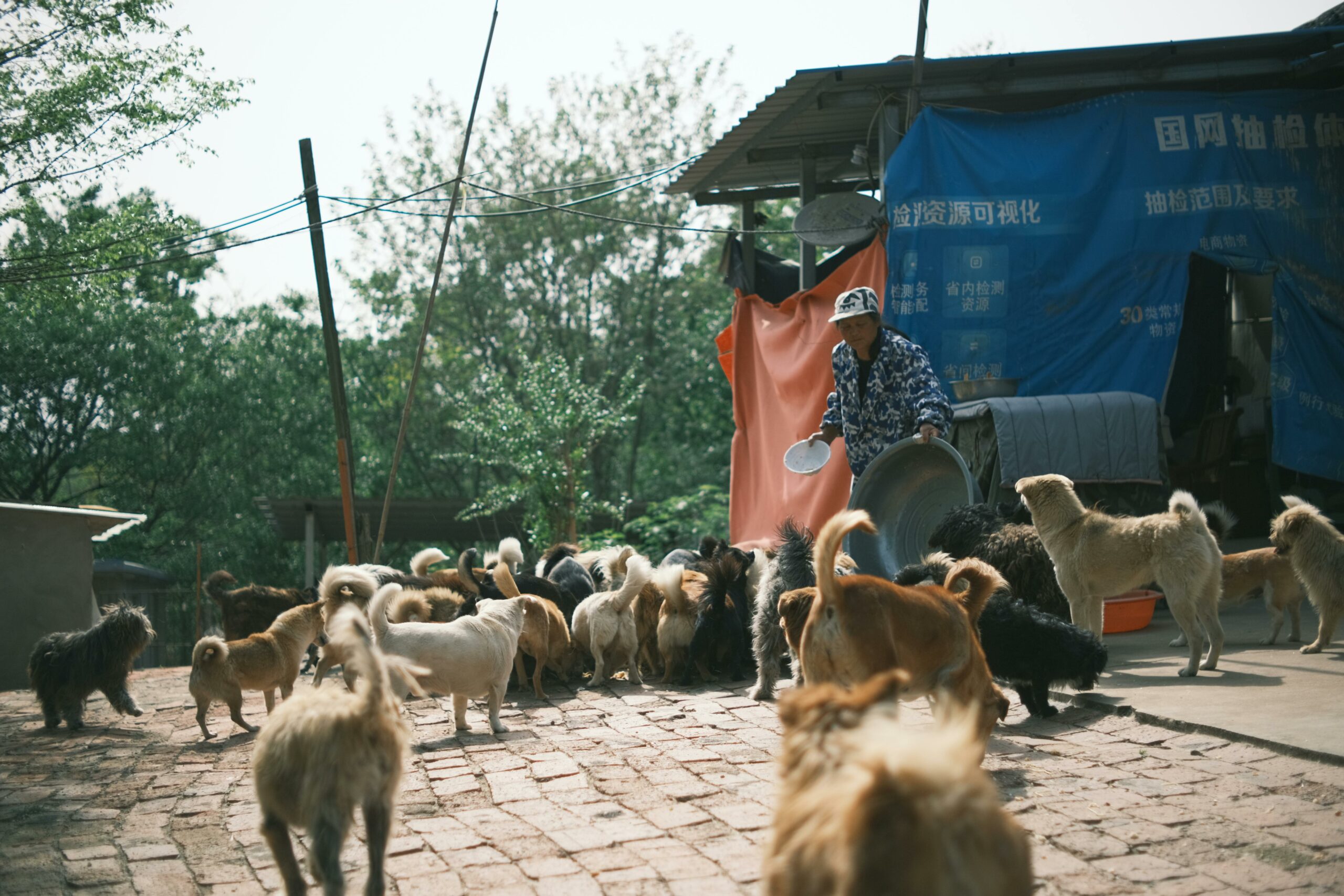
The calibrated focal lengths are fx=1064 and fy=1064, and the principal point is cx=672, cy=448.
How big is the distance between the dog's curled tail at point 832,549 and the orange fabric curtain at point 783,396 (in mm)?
6629

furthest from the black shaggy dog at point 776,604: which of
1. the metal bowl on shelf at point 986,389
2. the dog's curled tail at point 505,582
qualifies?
the metal bowl on shelf at point 986,389

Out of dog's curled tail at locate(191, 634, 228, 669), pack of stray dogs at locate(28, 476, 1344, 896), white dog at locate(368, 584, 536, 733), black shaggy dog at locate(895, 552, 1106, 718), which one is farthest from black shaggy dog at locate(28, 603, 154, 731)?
black shaggy dog at locate(895, 552, 1106, 718)

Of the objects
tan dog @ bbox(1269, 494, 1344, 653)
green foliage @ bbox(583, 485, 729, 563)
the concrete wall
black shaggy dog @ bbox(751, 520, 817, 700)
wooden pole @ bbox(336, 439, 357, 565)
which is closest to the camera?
tan dog @ bbox(1269, 494, 1344, 653)

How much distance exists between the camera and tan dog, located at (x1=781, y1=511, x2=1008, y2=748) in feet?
14.4

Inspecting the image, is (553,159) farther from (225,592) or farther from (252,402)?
(225,592)

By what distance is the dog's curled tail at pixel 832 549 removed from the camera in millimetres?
3764

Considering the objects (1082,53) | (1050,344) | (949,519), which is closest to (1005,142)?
(1082,53)

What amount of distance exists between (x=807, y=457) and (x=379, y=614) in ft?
12.6

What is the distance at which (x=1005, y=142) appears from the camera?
10109mm

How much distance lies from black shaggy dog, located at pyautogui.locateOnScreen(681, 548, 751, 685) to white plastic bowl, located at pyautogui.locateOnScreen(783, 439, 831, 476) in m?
0.98

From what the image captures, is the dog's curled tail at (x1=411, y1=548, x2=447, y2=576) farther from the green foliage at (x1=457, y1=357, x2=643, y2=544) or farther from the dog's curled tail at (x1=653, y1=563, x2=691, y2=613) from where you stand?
the green foliage at (x1=457, y1=357, x2=643, y2=544)

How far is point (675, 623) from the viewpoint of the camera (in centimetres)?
783

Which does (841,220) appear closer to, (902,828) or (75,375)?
(902,828)

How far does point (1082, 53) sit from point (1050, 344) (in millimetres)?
2706
